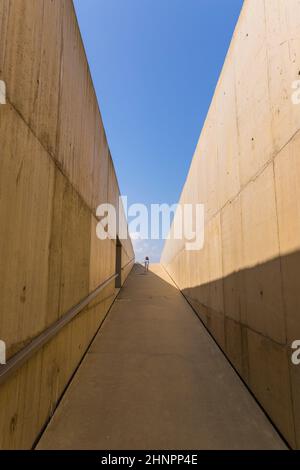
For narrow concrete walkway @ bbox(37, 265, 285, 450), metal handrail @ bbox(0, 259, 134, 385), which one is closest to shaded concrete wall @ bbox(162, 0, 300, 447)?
narrow concrete walkway @ bbox(37, 265, 285, 450)

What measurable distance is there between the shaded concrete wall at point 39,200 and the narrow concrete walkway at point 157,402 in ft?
1.01

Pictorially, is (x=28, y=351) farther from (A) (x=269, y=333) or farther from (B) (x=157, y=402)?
(A) (x=269, y=333)

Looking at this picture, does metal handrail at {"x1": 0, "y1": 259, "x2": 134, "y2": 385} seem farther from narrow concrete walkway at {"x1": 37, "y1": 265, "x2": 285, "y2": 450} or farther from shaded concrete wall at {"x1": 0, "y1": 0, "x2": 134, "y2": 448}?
narrow concrete walkway at {"x1": 37, "y1": 265, "x2": 285, "y2": 450}

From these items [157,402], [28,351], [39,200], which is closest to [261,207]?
[39,200]

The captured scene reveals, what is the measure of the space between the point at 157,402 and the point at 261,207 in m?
2.21

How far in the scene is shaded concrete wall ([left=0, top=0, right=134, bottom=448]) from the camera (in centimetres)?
175

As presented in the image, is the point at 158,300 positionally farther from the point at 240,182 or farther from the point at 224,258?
the point at 240,182

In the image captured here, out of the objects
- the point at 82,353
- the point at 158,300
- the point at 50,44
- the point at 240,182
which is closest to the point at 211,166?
the point at 240,182

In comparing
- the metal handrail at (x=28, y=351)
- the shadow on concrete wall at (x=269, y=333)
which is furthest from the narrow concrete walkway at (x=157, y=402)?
the metal handrail at (x=28, y=351)

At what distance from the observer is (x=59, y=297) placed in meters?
2.73

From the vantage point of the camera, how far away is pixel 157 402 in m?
2.85

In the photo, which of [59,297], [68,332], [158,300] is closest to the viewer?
[59,297]

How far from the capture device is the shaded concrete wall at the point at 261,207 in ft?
7.44

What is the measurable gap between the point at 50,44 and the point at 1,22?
2.88 feet
